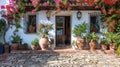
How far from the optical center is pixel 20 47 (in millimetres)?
19453

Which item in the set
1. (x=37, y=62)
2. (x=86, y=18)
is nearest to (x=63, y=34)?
(x=86, y=18)

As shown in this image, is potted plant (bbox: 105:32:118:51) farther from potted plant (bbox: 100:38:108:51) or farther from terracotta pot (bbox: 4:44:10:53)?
terracotta pot (bbox: 4:44:10:53)

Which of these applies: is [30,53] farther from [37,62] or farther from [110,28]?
[110,28]

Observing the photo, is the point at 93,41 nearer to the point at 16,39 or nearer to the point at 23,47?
the point at 23,47

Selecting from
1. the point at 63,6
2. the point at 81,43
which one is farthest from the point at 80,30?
the point at 63,6

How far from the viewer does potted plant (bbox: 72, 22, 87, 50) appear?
19328mm

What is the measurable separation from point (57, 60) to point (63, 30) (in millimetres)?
5197

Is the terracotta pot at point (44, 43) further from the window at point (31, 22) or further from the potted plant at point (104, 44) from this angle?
the potted plant at point (104, 44)

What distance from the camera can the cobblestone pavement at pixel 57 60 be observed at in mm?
15555

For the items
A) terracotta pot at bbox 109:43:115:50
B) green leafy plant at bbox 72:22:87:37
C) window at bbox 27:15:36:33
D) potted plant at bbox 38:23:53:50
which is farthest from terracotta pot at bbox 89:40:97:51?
window at bbox 27:15:36:33

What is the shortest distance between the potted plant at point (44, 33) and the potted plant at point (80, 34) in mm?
1757

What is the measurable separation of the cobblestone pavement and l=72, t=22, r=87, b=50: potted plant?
2.69 ft

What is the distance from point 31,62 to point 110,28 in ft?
20.8

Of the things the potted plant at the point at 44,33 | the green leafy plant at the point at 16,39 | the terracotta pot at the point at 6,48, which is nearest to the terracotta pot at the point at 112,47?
the potted plant at the point at 44,33
